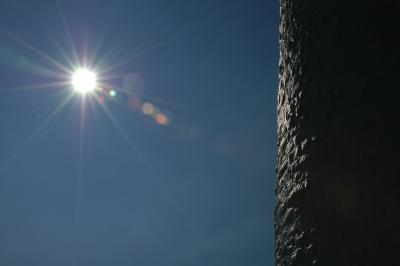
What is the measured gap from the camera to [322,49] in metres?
1.05

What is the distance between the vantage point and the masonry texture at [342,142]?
2.58 feet

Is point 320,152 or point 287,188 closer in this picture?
point 320,152

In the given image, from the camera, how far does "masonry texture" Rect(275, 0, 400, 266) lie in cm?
79

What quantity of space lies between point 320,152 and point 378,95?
0.57 feet

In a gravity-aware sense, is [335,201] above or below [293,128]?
below

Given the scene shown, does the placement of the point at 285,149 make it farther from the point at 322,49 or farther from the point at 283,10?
the point at 283,10

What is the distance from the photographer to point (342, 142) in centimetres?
88

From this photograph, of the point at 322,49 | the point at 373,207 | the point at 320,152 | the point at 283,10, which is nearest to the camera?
the point at 373,207

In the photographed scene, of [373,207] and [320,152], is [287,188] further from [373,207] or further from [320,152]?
[373,207]

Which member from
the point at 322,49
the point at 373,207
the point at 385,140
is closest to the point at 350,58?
the point at 322,49

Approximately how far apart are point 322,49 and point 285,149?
275mm

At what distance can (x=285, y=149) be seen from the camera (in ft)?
3.75

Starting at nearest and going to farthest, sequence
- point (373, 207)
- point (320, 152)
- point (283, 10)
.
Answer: point (373, 207)
point (320, 152)
point (283, 10)

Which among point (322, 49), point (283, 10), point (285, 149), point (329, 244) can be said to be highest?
point (283, 10)
